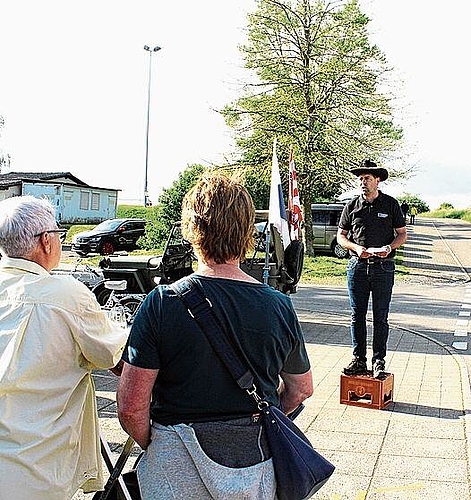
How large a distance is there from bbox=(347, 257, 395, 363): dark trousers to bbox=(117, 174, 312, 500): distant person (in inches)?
179

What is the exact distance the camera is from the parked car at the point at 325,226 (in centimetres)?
3269

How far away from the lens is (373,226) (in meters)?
Result: 7.38

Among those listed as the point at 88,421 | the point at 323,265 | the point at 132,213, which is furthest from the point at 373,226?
the point at 132,213

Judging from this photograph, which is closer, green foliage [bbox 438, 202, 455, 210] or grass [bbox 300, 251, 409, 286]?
grass [bbox 300, 251, 409, 286]

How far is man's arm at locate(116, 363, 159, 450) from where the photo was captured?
2773 mm

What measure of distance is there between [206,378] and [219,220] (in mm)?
569

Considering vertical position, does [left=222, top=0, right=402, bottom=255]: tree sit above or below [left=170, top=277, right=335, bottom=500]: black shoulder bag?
above

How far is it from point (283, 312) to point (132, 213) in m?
50.1

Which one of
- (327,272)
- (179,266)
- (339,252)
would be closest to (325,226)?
(339,252)

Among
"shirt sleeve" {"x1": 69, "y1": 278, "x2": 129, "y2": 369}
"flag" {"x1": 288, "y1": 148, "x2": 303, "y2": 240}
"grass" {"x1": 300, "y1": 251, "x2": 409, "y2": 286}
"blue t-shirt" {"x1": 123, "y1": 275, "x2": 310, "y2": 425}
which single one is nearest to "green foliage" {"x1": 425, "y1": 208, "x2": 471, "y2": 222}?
"grass" {"x1": 300, "y1": 251, "x2": 409, "y2": 286}

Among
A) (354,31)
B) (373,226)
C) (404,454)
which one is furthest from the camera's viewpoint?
(354,31)

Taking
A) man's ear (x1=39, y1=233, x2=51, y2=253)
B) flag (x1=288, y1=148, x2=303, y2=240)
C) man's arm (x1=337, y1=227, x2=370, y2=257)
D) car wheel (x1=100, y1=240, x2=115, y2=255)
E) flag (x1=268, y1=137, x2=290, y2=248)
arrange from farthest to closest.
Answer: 1. car wheel (x1=100, y1=240, x2=115, y2=255)
2. flag (x1=288, y1=148, x2=303, y2=240)
3. flag (x1=268, y1=137, x2=290, y2=248)
4. man's arm (x1=337, y1=227, x2=370, y2=257)
5. man's ear (x1=39, y1=233, x2=51, y2=253)

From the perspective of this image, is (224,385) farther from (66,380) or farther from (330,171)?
(330,171)

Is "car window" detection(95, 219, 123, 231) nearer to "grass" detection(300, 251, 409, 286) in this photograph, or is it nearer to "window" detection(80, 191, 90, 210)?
"grass" detection(300, 251, 409, 286)
